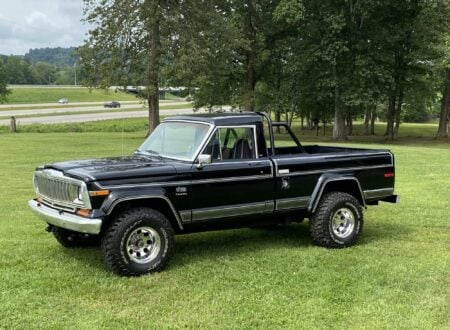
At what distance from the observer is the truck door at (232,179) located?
675 cm

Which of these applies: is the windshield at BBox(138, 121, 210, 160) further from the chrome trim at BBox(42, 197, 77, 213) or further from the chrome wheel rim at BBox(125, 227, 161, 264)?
the chrome trim at BBox(42, 197, 77, 213)

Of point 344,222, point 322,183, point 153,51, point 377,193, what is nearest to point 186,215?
point 322,183

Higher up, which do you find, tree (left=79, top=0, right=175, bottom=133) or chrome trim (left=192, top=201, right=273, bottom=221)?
tree (left=79, top=0, right=175, bottom=133)

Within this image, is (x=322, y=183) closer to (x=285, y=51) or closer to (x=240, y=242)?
(x=240, y=242)

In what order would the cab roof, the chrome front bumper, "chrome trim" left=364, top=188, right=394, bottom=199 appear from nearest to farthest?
the chrome front bumper → the cab roof → "chrome trim" left=364, top=188, right=394, bottom=199

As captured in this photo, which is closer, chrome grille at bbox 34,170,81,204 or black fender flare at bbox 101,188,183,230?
black fender flare at bbox 101,188,183,230

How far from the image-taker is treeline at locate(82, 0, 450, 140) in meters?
27.5

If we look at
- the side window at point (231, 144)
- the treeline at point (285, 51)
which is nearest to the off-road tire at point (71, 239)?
the side window at point (231, 144)

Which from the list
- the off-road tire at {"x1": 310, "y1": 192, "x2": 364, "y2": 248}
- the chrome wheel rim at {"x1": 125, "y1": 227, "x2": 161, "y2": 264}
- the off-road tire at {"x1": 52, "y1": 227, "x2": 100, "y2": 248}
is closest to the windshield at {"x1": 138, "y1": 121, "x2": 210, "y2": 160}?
the chrome wheel rim at {"x1": 125, "y1": 227, "x2": 161, "y2": 264}

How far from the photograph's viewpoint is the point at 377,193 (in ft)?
26.9

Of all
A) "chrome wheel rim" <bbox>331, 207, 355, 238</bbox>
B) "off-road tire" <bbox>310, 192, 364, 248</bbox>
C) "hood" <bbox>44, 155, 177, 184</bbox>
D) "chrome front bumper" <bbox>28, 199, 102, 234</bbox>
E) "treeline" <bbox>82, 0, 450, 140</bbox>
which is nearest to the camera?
"chrome front bumper" <bbox>28, 199, 102, 234</bbox>

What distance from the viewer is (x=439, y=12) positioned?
35.3 meters

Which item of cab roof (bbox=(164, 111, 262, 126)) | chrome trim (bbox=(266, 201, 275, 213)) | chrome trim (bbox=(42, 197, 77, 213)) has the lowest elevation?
chrome trim (bbox=(266, 201, 275, 213))

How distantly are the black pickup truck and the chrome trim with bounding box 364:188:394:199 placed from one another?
0.01 m
